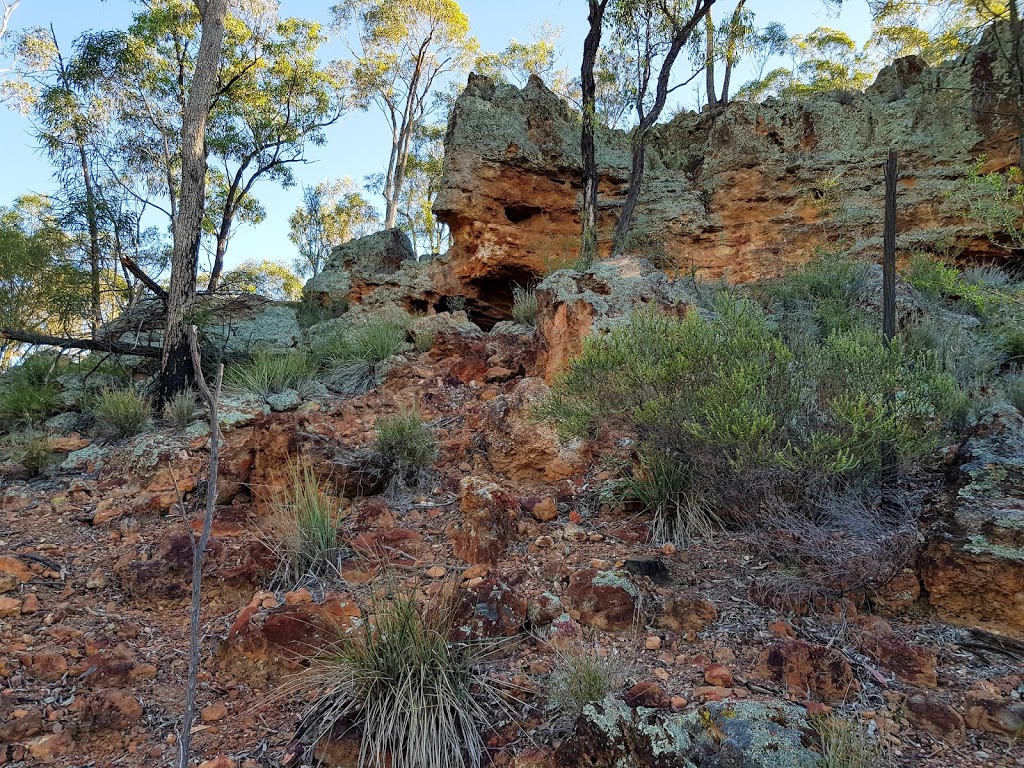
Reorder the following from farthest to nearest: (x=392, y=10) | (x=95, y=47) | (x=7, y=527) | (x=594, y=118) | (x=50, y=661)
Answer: (x=392, y=10) < (x=95, y=47) < (x=594, y=118) < (x=7, y=527) < (x=50, y=661)

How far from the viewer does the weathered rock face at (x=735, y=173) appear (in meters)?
8.13

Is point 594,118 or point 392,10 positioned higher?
point 392,10

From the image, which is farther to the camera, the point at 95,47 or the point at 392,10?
the point at 392,10

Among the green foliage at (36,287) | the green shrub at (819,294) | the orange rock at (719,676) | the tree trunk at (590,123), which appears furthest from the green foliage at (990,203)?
the green foliage at (36,287)

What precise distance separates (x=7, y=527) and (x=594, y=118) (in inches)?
323

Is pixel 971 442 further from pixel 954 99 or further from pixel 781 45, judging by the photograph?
pixel 781 45

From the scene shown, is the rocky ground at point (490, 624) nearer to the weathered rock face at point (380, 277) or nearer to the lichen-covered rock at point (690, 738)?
the lichen-covered rock at point (690, 738)

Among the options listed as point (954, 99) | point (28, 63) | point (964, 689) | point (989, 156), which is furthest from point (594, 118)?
point (28, 63)

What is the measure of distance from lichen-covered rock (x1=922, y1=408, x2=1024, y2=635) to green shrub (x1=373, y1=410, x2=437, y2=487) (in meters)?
3.35

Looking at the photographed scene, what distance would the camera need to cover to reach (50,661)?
9.17 feet

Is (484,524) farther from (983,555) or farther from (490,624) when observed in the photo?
(983,555)

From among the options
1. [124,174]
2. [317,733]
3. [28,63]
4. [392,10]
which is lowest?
[317,733]

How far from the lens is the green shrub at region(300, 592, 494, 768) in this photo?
2.24 meters

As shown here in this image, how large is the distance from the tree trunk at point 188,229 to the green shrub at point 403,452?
10.4ft
